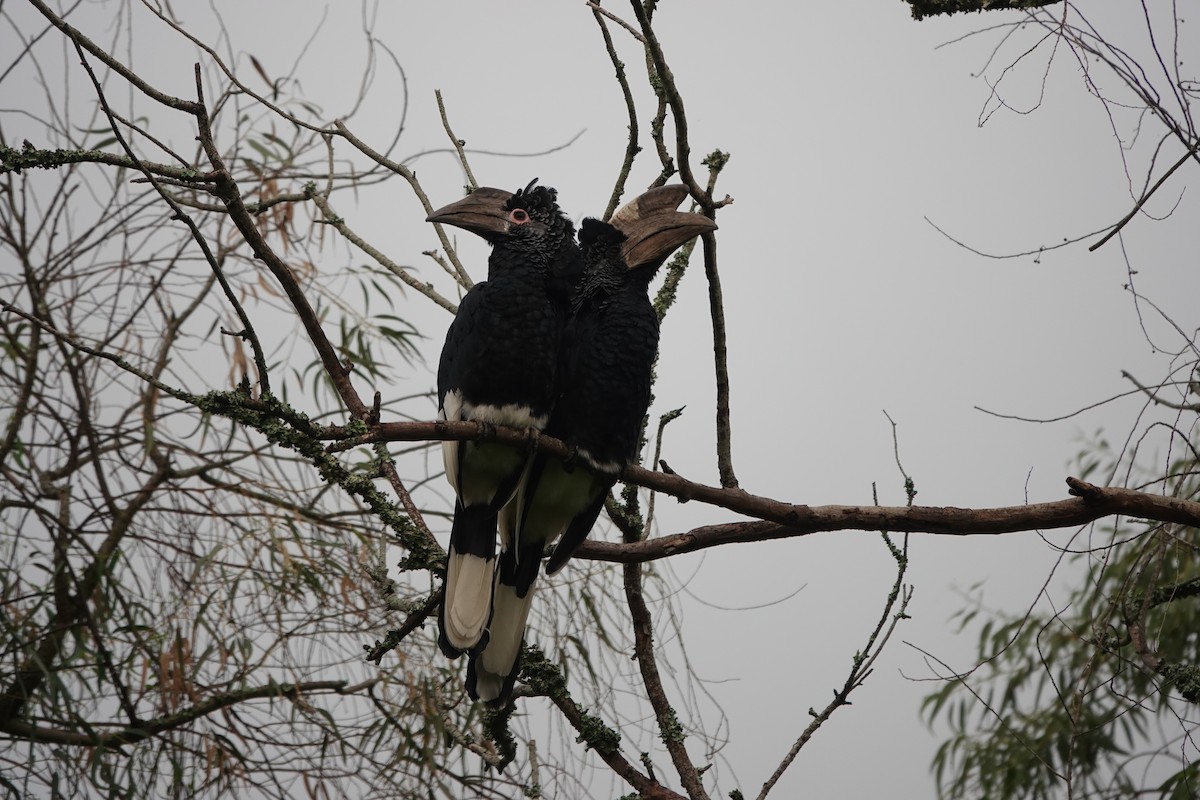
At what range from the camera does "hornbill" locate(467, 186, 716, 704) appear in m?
2.49

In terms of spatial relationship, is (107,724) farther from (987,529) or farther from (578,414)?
(987,529)

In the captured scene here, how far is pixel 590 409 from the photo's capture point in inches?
98.0

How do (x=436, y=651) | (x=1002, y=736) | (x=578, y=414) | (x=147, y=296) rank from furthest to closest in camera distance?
(x=1002, y=736) → (x=147, y=296) → (x=436, y=651) → (x=578, y=414)

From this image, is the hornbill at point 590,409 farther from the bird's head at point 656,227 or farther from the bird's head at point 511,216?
the bird's head at point 511,216

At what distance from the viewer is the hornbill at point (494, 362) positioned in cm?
242

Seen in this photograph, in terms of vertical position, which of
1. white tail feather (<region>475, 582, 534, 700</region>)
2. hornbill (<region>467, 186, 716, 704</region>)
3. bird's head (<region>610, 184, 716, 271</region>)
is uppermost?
bird's head (<region>610, 184, 716, 271</region>)

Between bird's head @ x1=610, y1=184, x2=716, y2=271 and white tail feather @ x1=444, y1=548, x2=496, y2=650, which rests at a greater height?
bird's head @ x1=610, y1=184, x2=716, y2=271

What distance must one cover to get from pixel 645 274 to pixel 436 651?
1.12m

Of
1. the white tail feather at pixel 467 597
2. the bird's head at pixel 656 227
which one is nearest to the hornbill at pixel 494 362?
the white tail feather at pixel 467 597

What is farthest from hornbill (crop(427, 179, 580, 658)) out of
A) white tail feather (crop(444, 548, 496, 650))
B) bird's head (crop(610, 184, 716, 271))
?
bird's head (crop(610, 184, 716, 271))

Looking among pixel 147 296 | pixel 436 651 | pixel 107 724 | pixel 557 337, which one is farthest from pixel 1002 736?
pixel 147 296

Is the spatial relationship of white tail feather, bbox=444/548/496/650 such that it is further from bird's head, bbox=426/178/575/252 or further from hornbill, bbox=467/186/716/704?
bird's head, bbox=426/178/575/252

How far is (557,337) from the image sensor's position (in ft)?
8.32

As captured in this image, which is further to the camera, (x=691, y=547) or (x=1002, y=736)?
(x=1002, y=736)
